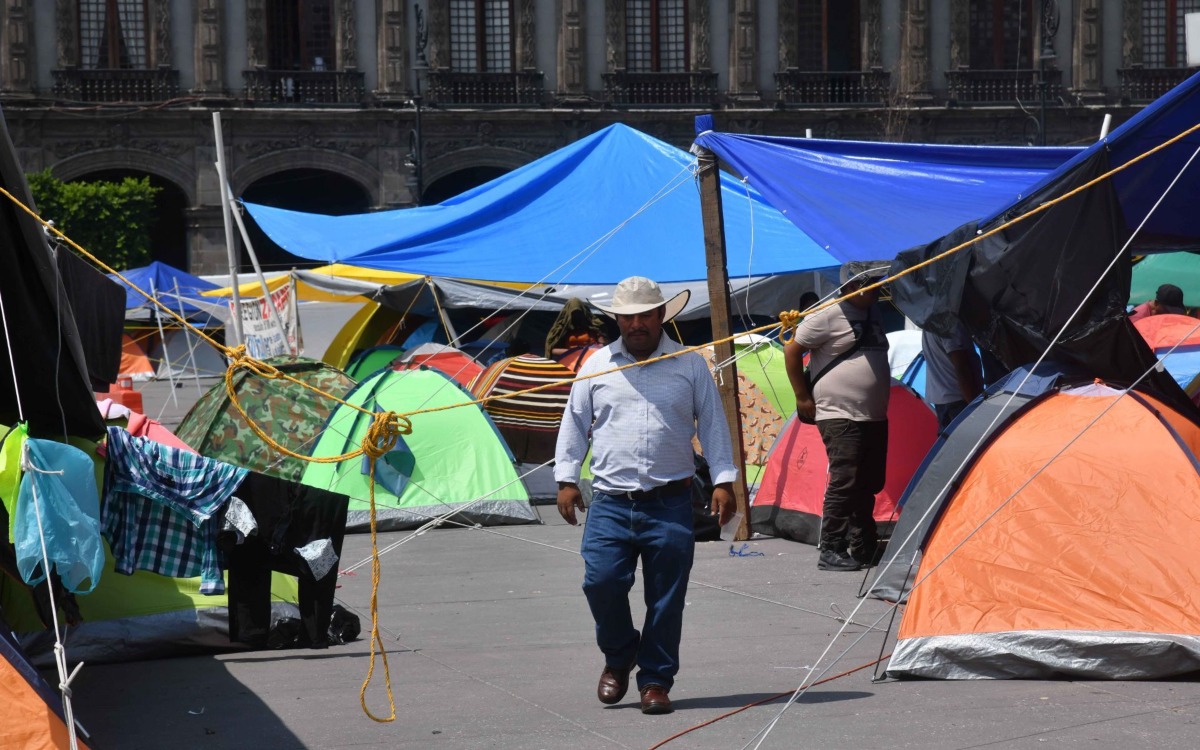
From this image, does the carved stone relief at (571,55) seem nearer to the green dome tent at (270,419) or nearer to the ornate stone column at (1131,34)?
the ornate stone column at (1131,34)

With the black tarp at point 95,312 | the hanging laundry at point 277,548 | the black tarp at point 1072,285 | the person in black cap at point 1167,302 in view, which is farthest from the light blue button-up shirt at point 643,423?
the person in black cap at point 1167,302

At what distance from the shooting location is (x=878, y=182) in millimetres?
9820

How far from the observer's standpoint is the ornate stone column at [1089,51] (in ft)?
112

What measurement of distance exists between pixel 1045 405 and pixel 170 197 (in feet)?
96.9

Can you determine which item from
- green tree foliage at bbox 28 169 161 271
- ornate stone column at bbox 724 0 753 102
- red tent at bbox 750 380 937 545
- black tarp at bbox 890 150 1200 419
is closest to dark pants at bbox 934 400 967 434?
red tent at bbox 750 380 937 545

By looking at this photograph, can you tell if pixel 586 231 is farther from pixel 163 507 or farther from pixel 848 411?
pixel 163 507

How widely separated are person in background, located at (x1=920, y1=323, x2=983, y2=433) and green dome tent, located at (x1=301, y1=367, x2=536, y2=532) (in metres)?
3.22

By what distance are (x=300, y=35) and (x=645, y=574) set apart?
95.2 feet

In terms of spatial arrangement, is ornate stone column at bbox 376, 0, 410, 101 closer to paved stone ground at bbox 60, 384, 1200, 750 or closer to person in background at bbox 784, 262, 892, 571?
person in background at bbox 784, 262, 892, 571

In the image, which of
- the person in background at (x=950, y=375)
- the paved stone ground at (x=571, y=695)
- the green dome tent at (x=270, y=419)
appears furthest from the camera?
the green dome tent at (x=270, y=419)

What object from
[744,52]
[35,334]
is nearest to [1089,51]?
[744,52]

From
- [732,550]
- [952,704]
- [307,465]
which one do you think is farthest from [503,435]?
[952,704]

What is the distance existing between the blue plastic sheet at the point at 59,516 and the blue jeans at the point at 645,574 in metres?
1.72

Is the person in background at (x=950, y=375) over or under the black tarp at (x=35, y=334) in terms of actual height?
under
